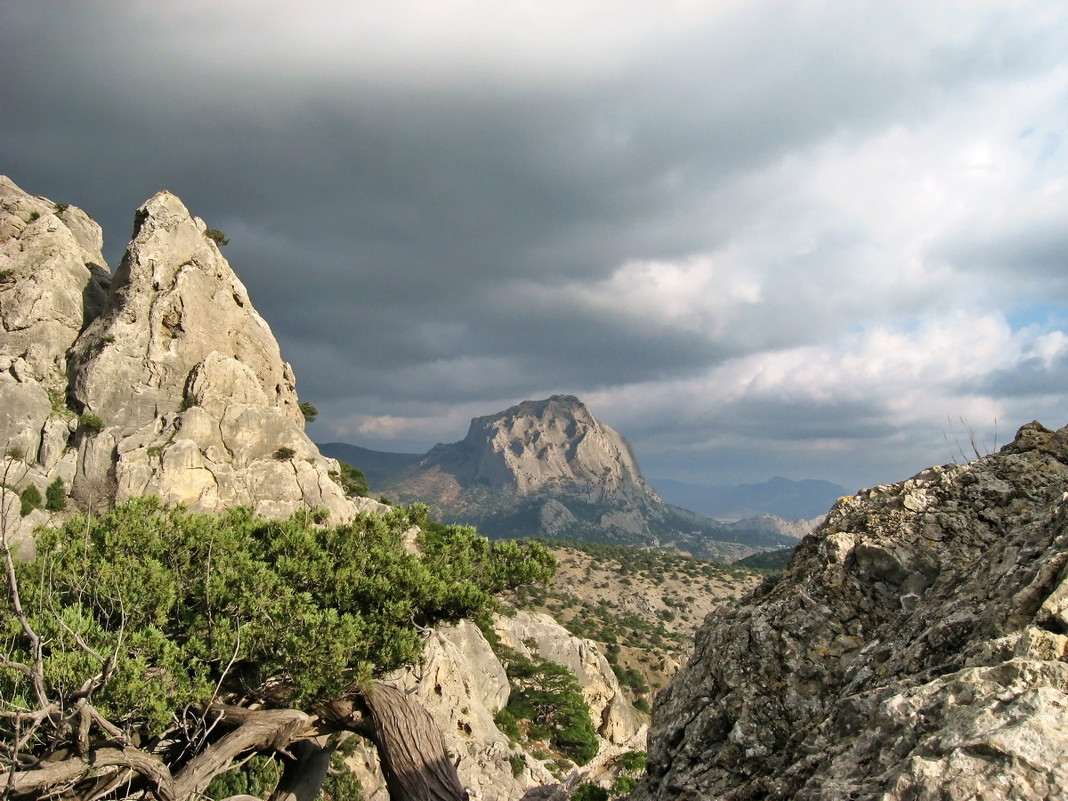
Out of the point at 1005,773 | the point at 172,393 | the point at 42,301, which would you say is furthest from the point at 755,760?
the point at 42,301

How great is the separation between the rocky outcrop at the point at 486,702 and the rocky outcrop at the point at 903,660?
35.7 feet

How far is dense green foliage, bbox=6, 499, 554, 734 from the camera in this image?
11242 mm

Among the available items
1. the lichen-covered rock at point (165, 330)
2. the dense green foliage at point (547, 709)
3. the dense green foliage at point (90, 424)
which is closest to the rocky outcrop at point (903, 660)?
the dense green foliage at point (547, 709)

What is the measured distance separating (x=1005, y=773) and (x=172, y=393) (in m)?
60.1

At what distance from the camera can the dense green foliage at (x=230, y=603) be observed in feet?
36.9

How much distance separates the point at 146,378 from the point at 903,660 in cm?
5967


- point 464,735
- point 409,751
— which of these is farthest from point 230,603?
point 464,735

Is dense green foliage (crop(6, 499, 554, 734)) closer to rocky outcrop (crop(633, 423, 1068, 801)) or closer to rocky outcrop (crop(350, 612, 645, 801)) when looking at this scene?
rocky outcrop (crop(350, 612, 645, 801))

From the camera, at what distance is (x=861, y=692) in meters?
4.75

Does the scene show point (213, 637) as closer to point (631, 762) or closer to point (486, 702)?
point (631, 762)

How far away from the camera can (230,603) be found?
14.3 meters

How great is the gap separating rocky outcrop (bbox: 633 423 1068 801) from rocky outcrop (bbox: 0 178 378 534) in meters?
41.1

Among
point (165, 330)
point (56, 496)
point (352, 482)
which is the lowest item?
point (352, 482)

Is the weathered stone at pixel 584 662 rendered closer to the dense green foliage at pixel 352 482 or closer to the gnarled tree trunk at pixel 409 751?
the dense green foliage at pixel 352 482
